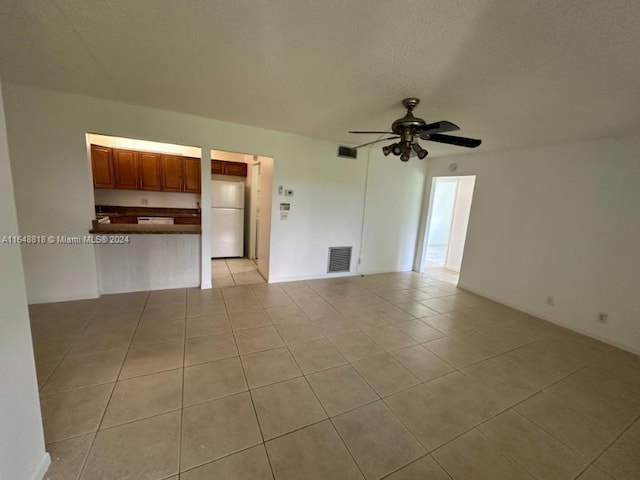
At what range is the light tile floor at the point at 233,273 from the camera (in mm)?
4148

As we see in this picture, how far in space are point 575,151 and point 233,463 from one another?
187 inches

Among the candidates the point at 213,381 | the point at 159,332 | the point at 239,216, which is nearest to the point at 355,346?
the point at 213,381

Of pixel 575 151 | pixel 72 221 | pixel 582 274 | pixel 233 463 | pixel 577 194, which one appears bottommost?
pixel 233 463

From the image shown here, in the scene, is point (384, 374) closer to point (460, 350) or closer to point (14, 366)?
point (460, 350)

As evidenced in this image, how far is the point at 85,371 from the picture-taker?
1996mm

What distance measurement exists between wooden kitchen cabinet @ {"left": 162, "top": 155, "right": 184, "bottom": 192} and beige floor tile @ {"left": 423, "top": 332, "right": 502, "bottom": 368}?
5.11 meters

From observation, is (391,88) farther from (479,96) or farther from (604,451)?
(604,451)

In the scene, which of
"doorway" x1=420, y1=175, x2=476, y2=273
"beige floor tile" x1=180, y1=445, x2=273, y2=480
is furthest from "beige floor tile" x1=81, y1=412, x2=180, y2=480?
"doorway" x1=420, y1=175, x2=476, y2=273

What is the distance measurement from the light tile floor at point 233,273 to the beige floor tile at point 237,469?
2776 mm

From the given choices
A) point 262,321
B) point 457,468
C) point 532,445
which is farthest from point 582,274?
point 262,321

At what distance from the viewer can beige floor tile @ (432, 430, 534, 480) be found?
1430mm

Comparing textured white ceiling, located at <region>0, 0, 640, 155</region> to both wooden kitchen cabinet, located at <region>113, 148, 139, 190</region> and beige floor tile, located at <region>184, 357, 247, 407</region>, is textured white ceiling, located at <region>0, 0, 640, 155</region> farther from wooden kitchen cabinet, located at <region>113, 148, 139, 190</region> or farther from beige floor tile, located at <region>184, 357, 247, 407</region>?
beige floor tile, located at <region>184, 357, 247, 407</region>

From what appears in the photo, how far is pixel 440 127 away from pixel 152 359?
308cm

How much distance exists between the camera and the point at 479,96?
7.20 ft
